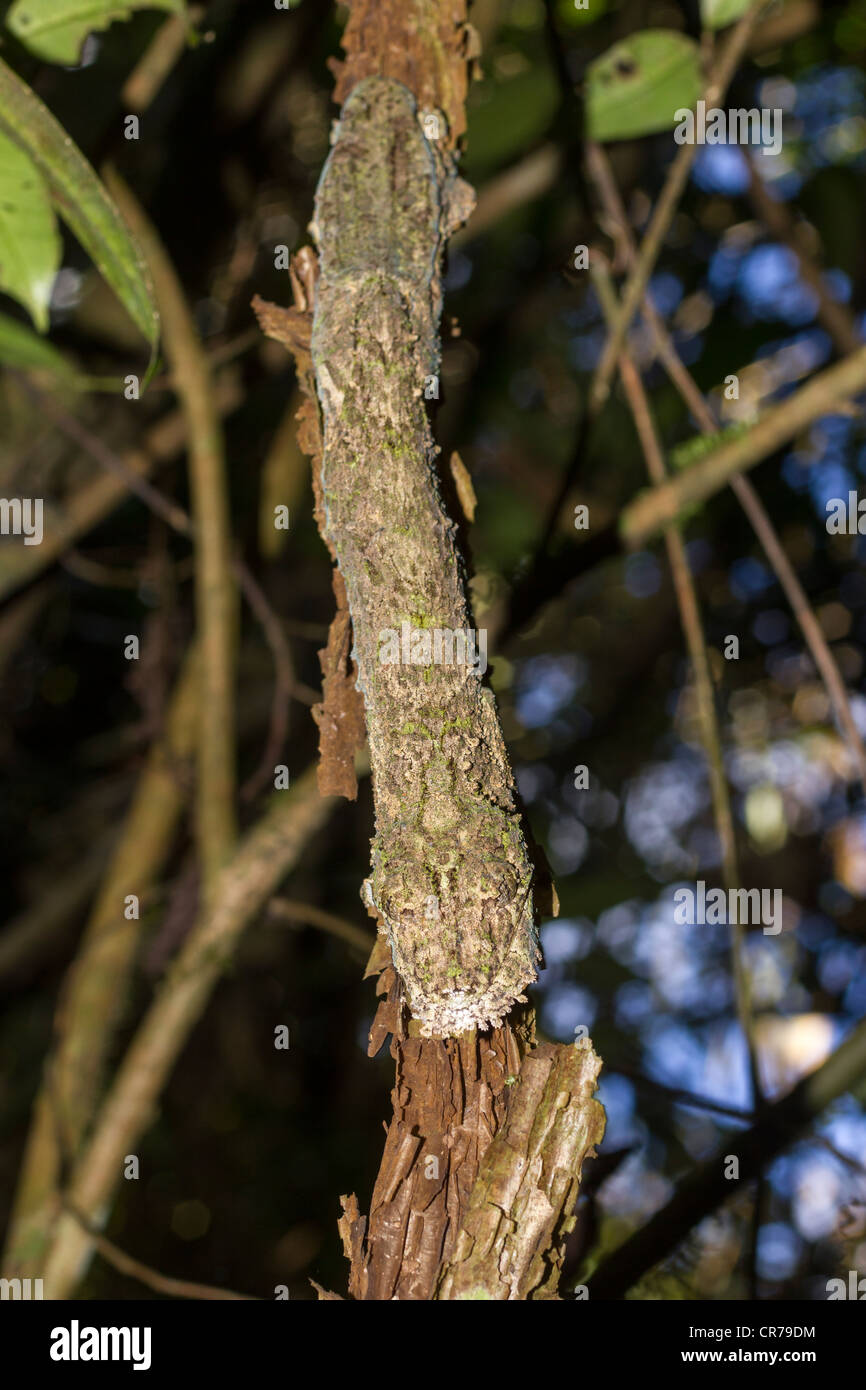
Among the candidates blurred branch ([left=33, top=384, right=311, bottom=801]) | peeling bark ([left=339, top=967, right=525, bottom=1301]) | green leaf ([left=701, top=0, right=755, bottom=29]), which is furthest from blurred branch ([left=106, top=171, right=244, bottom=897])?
peeling bark ([left=339, top=967, right=525, bottom=1301])

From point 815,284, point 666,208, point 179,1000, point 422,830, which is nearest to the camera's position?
point 422,830

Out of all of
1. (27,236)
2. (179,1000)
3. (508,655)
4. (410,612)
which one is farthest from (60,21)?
(508,655)

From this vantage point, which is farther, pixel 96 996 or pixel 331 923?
pixel 96 996

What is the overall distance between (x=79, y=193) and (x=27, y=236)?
95 mm

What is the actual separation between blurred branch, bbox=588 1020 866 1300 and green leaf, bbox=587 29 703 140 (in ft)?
2.34

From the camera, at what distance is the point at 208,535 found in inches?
42.2

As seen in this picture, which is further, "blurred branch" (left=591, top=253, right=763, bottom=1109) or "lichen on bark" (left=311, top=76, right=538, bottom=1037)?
"blurred branch" (left=591, top=253, right=763, bottom=1109)

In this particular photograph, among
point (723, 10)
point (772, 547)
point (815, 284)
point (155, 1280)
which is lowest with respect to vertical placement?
point (155, 1280)

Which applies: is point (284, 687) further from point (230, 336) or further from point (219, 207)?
point (219, 207)

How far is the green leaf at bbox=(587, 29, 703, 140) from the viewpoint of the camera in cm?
82

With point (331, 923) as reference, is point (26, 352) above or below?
above

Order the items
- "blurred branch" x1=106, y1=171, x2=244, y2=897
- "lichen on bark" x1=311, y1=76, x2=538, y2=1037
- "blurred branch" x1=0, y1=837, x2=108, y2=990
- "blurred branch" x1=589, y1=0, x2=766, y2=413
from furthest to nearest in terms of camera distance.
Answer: "blurred branch" x1=0, y1=837, x2=108, y2=990 < "blurred branch" x1=106, y1=171, x2=244, y2=897 < "blurred branch" x1=589, y1=0, x2=766, y2=413 < "lichen on bark" x1=311, y1=76, x2=538, y2=1037

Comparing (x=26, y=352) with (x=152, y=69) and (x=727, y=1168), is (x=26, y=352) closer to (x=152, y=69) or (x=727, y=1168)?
(x=152, y=69)

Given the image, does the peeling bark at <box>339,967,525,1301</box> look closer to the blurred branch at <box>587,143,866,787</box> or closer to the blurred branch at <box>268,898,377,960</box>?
the blurred branch at <box>268,898,377,960</box>
